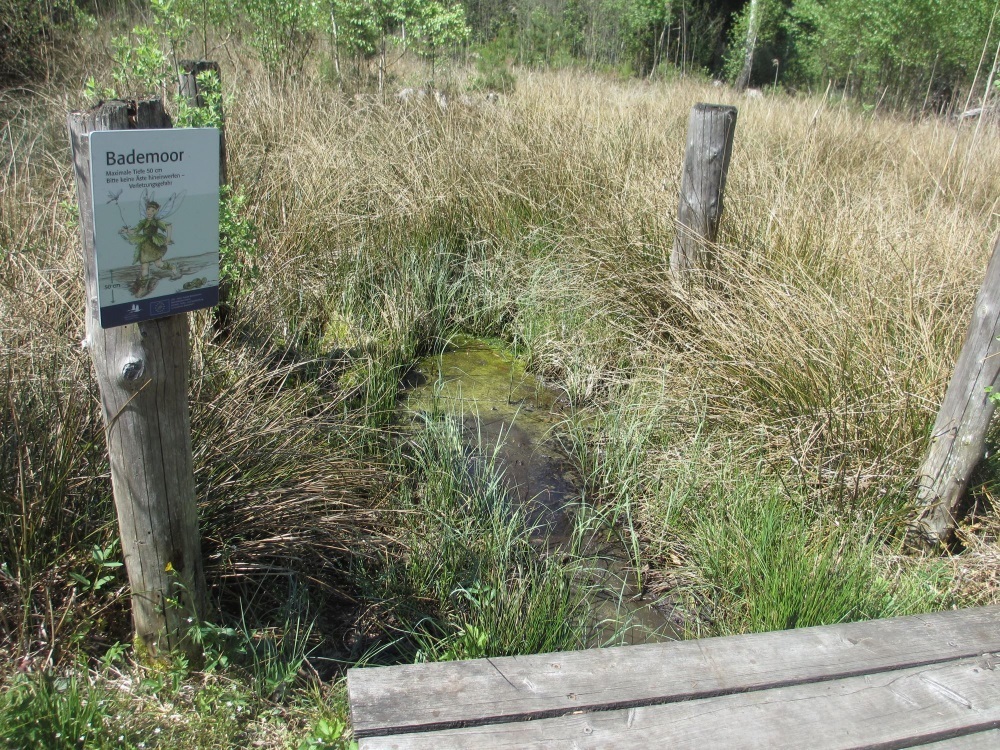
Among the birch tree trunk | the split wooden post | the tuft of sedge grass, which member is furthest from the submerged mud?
the birch tree trunk

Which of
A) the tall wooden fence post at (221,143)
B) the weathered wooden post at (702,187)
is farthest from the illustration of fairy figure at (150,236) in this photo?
the weathered wooden post at (702,187)

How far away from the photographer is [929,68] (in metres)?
11.5

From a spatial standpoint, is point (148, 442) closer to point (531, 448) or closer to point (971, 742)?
point (971, 742)

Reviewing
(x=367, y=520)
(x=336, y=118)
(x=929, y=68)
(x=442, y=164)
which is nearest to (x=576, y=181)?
(x=442, y=164)

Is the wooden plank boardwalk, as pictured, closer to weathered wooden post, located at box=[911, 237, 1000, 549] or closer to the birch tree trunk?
weathered wooden post, located at box=[911, 237, 1000, 549]

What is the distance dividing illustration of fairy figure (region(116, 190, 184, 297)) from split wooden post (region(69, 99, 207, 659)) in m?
0.08

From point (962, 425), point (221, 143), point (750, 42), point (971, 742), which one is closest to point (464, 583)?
point (971, 742)

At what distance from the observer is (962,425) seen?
9.00ft

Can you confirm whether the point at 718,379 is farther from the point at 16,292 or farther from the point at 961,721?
the point at 16,292

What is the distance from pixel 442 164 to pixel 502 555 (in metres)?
3.54

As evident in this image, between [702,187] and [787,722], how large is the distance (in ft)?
9.74

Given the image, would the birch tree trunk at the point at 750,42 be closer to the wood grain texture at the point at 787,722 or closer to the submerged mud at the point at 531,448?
the submerged mud at the point at 531,448

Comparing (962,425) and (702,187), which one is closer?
(962,425)

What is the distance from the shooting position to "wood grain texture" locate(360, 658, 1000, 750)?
1.67 m
